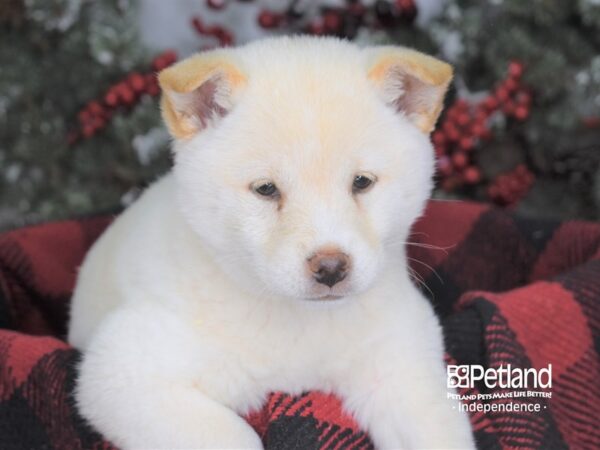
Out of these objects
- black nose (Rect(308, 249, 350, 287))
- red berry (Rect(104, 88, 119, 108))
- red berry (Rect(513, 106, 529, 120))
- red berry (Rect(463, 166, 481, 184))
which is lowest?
red berry (Rect(463, 166, 481, 184))

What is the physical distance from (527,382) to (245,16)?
2.01m

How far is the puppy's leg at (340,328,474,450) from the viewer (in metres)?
1.62

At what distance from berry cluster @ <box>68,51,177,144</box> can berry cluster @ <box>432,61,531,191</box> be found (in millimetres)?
967

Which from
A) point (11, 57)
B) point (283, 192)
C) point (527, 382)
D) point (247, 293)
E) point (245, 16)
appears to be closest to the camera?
point (283, 192)

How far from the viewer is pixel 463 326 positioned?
1.90 m

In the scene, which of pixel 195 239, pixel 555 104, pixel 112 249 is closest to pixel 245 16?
pixel 555 104

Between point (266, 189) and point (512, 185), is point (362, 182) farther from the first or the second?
point (512, 185)

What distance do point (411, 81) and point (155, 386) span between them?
789 mm

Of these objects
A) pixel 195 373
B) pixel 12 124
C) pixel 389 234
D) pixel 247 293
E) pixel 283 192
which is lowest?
pixel 12 124

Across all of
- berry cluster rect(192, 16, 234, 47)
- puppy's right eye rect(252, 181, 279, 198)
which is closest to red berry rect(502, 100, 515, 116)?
berry cluster rect(192, 16, 234, 47)

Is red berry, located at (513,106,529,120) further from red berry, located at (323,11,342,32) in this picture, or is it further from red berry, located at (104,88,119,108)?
red berry, located at (104,88,119,108)

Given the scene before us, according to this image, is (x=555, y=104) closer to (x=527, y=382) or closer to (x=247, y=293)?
Result: (x=527, y=382)

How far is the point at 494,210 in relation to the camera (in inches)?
99.3

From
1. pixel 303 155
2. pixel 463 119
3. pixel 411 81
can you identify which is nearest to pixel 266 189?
pixel 303 155
